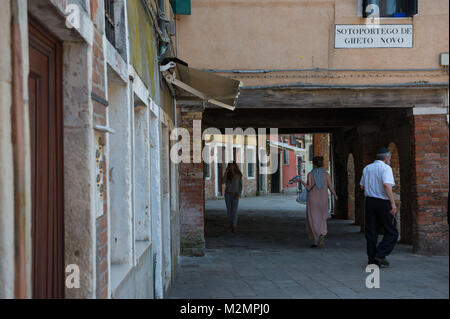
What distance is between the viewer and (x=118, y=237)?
13.3ft

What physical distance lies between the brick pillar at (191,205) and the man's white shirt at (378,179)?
10.3ft

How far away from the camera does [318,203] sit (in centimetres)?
1112

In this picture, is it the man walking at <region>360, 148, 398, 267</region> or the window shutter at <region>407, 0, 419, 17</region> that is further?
the window shutter at <region>407, 0, 419, 17</region>

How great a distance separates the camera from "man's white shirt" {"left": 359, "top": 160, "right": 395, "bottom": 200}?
816cm

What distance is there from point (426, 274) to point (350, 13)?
Result: 4.42 meters

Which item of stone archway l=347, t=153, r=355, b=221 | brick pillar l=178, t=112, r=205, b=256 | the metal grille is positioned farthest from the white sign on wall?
stone archway l=347, t=153, r=355, b=221

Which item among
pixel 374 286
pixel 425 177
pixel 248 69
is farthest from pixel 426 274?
pixel 248 69

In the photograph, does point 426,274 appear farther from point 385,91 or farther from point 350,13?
point 350,13

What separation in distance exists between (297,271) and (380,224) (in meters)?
1.40

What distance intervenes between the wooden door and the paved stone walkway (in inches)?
169

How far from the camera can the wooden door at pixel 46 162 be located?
8.38 feet

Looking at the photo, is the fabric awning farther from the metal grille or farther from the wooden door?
the wooden door

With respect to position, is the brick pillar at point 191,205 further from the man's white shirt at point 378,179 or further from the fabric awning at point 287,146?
the fabric awning at point 287,146

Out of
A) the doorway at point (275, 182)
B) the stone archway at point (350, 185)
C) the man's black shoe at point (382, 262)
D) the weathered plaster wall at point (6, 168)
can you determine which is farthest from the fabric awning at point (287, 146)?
the weathered plaster wall at point (6, 168)
